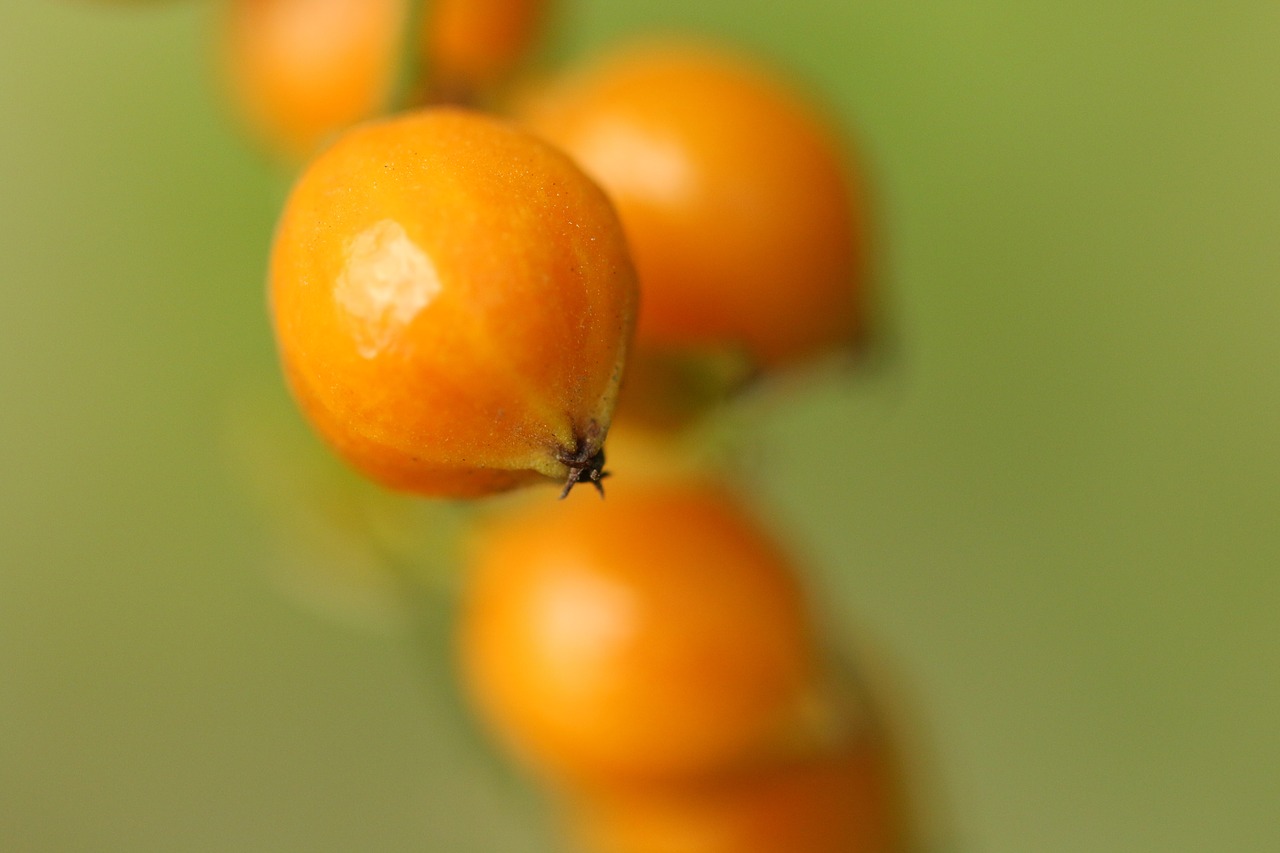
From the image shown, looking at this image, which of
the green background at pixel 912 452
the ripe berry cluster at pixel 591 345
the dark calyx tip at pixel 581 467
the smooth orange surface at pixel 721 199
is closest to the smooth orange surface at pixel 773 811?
the ripe berry cluster at pixel 591 345

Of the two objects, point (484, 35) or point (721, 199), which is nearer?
point (721, 199)

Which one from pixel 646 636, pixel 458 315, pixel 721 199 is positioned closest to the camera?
pixel 458 315

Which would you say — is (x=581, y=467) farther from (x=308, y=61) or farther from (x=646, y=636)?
(x=308, y=61)

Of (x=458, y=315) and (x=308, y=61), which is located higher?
(x=308, y=61)

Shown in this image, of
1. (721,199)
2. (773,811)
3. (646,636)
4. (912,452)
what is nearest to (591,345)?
(721,199)

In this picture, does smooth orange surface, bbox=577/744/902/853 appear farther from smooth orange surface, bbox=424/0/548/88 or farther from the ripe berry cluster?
smooth orange surface, bbox=424/0/548/88

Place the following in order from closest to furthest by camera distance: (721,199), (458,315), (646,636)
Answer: (458,315), (721,199), (646,636)

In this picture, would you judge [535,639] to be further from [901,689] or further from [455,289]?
[455,289]

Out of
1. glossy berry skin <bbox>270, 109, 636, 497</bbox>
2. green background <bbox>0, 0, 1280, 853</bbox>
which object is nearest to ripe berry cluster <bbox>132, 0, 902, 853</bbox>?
glossy berry skin <bbox>270, 109, 636, 497</bbox>
